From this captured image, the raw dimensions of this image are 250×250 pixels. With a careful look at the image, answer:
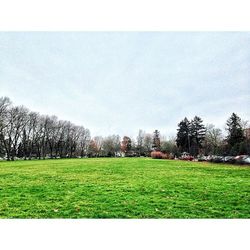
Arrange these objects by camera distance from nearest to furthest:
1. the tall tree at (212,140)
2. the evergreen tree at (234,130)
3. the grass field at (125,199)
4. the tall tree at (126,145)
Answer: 1. the grass field at (125,199)
2. the evergreen tree at (234,130)
3. the tall tree at (212,140)
4. the tall tree at (126,145)

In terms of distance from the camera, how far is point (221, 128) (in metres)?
7.65

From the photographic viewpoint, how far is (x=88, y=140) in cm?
976

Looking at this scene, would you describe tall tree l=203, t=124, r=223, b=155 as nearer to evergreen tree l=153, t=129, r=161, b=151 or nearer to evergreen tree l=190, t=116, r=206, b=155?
evergreen tree l=190, t=116, r=206, b=155

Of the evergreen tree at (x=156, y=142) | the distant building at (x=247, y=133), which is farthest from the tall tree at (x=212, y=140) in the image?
the evergreen tree at (x=156, y=142)

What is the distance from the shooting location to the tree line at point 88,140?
26.3ft

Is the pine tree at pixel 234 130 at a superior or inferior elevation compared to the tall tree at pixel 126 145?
superior

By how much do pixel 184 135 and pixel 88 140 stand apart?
3556mm

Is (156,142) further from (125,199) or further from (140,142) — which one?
(125,199)

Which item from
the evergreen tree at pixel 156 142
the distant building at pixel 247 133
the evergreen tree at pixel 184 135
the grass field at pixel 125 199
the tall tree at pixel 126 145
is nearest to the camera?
the grass field at pixel 125 199

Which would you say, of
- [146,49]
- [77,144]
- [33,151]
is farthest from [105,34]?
[33,151]

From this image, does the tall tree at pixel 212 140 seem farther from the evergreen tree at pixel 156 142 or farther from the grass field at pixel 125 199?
the grass field at pixel 125 199

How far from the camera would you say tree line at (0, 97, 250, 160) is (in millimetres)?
8031
